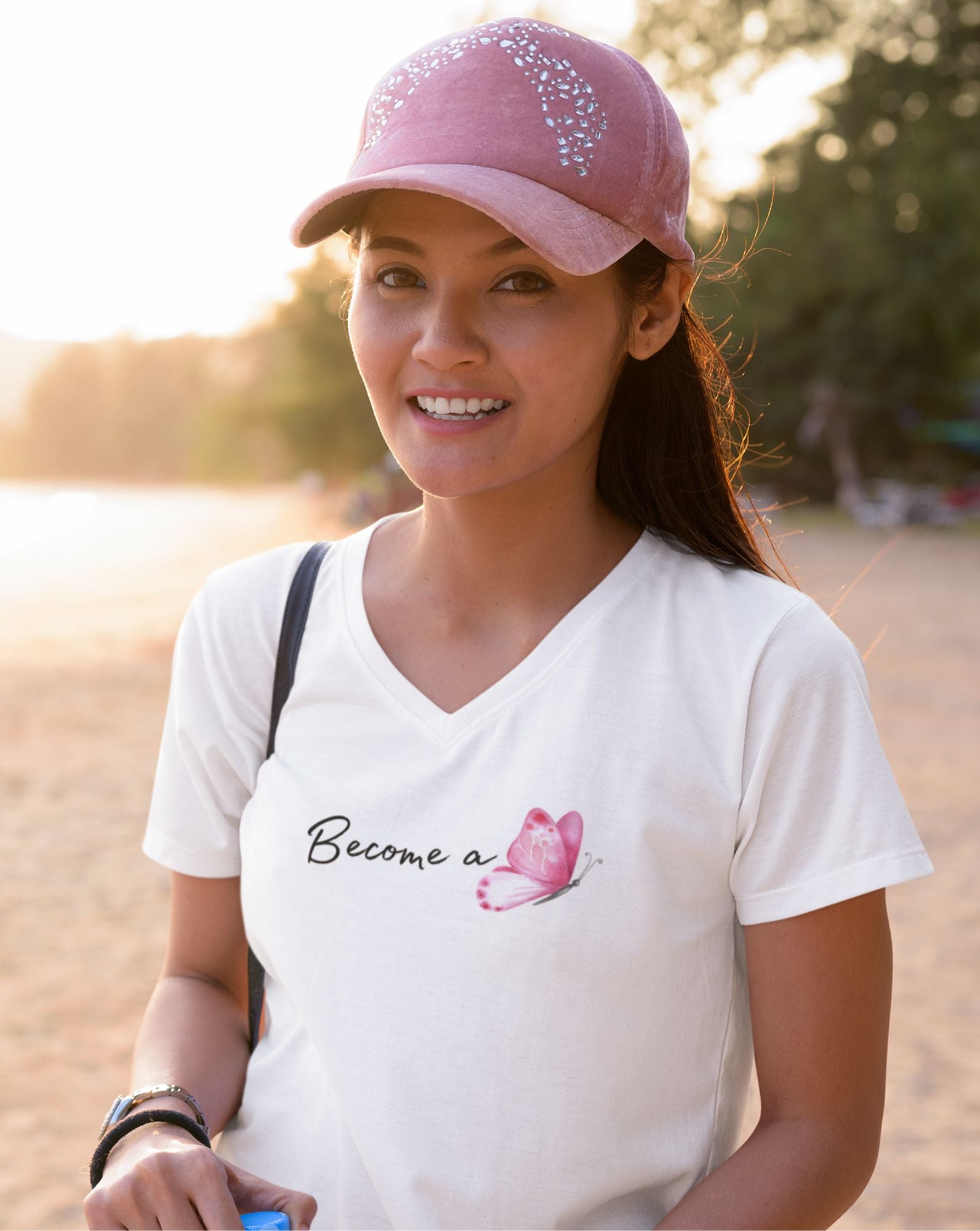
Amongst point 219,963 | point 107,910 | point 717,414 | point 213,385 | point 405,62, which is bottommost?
point 213,385

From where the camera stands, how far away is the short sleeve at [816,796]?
4.40 feet

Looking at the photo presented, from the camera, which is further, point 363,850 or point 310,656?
point 310,656

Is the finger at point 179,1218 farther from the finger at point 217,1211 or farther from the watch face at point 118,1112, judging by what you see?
the watch face at point 118,1112

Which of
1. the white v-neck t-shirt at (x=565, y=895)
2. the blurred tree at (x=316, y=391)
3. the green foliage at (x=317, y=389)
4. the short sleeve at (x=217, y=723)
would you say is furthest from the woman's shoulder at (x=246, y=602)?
the green foliage at (x=317, y=389)

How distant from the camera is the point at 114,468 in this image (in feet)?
266

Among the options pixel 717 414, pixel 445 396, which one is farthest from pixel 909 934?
pixel 445 396

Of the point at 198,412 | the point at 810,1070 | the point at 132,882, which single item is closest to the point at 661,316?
the point at 810,1070

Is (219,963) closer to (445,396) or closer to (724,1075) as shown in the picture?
(724,1075)

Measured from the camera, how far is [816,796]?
1.35 m

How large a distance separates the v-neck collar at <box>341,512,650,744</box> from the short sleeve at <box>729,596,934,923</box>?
0.79ft

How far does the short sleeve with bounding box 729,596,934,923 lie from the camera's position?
134 centimetres

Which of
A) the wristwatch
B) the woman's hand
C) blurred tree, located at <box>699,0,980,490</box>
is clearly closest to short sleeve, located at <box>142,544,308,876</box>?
the wristwatch

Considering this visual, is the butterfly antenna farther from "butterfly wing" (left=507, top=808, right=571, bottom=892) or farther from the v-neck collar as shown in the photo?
the v-neck collar

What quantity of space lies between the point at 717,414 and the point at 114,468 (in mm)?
83270
